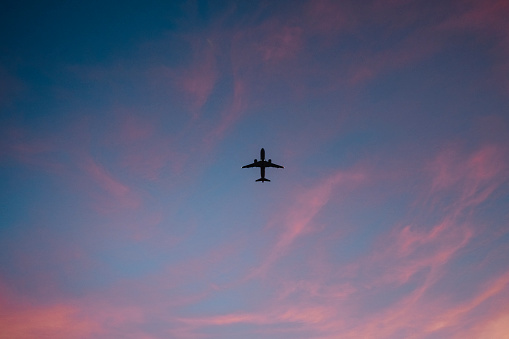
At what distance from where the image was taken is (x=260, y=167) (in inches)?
5271
